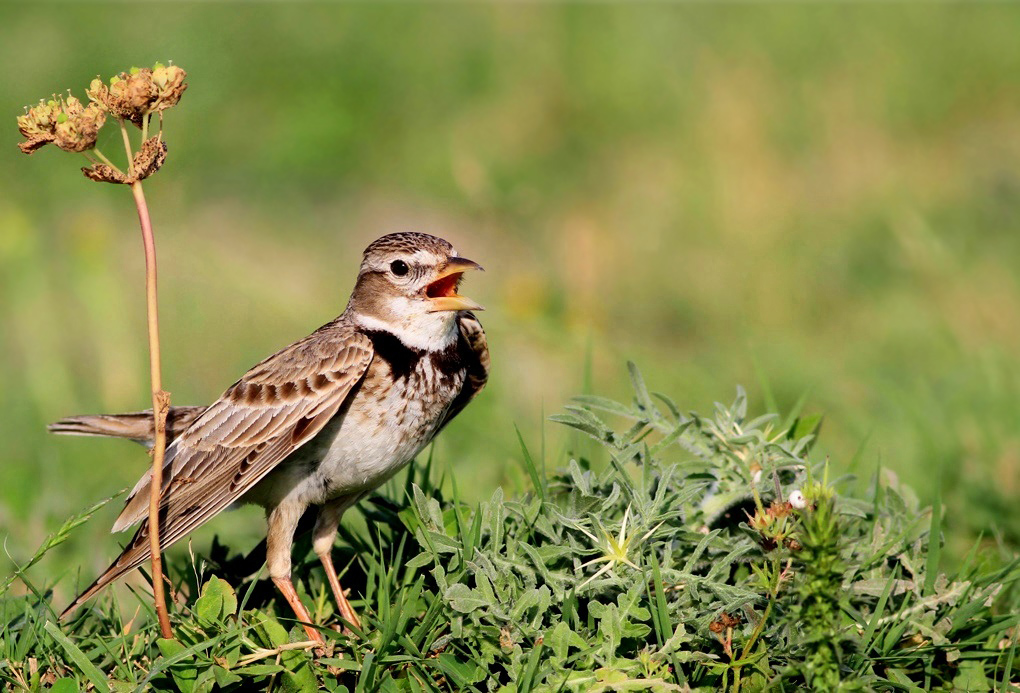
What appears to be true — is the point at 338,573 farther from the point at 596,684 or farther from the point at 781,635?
the point at 781,635

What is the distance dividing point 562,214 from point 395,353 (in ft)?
20.0

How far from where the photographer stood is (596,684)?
150 inches

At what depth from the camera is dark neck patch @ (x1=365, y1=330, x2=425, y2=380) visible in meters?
4.84

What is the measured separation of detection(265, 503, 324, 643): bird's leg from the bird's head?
0.79m

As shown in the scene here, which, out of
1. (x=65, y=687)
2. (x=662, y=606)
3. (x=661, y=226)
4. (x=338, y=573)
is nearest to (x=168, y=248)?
(x=661, y=226)

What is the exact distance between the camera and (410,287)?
16.8 feet

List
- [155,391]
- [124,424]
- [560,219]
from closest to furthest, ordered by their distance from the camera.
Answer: [155,391]
[124,424]
[560,219]

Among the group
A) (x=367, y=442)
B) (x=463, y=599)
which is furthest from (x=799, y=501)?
(x=367, y=442)

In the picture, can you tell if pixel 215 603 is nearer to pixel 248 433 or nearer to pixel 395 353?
pixel 248 433

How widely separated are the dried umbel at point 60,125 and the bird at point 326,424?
139 centimetres

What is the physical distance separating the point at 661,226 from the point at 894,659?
663cm

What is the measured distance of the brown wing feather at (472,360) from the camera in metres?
5.14

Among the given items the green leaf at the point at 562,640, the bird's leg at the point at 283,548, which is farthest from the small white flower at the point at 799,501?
the bird's leg at the point at 283,548

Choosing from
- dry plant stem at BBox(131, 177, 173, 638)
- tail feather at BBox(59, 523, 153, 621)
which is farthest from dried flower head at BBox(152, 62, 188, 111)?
tail feather at BBox(59, 523, 153, 621)
